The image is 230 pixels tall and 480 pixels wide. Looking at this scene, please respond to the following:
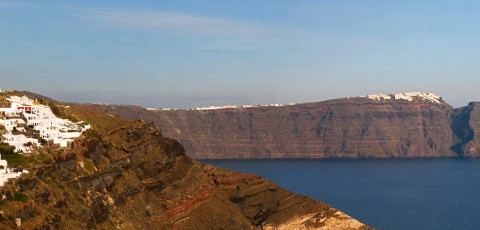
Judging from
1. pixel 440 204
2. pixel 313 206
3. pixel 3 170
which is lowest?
pixel 440 204

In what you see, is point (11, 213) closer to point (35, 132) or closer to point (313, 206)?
point (35, 132)

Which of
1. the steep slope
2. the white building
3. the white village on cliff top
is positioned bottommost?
the steep slope

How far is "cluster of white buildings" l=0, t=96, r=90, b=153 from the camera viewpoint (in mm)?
75750

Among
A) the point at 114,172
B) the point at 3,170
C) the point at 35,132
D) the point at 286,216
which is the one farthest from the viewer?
the point at 286,216

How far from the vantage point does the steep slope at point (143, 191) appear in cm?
7194

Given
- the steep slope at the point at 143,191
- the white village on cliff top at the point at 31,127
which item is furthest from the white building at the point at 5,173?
the white village on cliff top at the point at 31,127

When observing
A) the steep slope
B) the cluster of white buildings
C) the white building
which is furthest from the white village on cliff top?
the white building

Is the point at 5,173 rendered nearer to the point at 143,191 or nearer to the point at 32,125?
the point at 32,125

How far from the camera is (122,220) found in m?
83.6

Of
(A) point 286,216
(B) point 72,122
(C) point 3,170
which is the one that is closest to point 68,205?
(C) point 3,170

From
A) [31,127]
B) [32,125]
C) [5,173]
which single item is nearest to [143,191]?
[32,125]

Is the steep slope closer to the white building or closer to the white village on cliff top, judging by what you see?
the white building

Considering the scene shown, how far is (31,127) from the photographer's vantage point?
273ft

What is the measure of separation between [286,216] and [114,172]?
26978 millimetres
